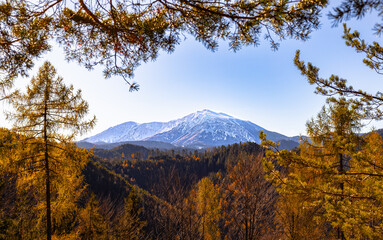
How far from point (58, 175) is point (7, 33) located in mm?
4523

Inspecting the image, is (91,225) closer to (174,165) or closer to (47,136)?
(47,136)

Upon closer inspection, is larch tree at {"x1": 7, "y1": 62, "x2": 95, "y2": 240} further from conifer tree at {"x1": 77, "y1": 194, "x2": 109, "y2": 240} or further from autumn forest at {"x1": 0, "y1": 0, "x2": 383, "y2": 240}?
conifer tree at {"x1": 77, "y1": 194, "x2": 109, "y2": 240}

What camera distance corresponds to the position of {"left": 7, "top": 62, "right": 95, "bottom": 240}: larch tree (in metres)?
6.11

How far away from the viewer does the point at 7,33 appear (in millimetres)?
3469

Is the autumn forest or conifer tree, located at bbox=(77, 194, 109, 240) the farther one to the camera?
conifer tree, located at bbox=(77, 194, 109, 240)

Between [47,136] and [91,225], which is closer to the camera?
[47,136]

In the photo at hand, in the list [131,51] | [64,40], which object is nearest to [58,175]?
[64,40]

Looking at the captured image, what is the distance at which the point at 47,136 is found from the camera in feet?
20.6

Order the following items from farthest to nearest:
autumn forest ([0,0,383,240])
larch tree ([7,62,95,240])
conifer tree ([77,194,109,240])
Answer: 1. conifer tree ([77,194,109,240])
2. larch tree ([7,62,95,240])
3. autumn forest ([0,0,383,240])

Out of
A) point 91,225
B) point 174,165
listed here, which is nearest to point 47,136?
point 174,165

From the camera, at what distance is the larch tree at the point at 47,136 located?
611 centimetres

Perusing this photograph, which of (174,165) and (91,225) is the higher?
(174,165)

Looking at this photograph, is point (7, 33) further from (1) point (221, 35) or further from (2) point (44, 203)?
(2) point (44, 203)

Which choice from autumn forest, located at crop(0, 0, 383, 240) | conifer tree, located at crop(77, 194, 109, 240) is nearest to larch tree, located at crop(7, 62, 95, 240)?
autumn forest, located at crop(0, 0, 383, 240)
